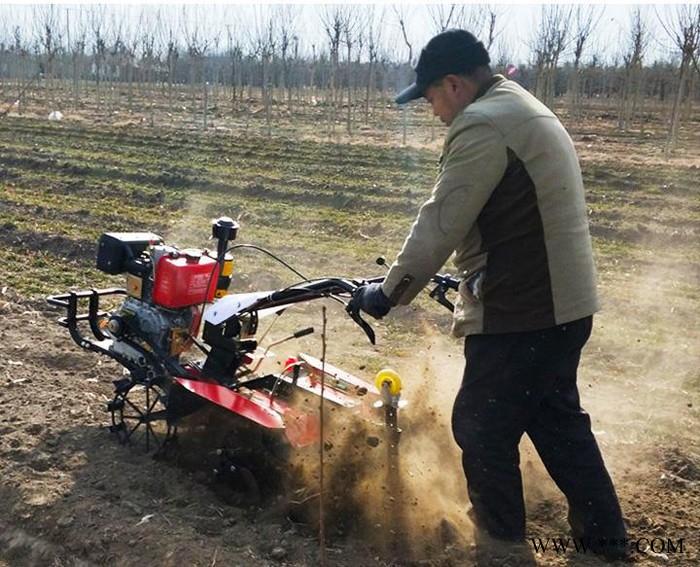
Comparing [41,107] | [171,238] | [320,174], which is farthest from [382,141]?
[41,107]

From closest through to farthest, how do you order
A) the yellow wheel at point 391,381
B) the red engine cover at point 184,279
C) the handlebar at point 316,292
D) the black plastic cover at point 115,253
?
1. the handlebar at point 316,292
2. the yellow wheel at point 391,381
3. the red engine cover at point 184,279
4. the black plastic cover at point 115,253

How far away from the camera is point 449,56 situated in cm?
338

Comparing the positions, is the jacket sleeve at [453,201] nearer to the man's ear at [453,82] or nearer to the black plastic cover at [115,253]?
the man's ear at [453,82]

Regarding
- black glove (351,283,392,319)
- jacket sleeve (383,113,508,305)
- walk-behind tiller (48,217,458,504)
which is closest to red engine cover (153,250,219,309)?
walk-behind tiller (48,217,458,504)

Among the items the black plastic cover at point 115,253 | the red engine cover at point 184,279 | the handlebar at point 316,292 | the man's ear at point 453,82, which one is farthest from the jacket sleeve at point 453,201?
the black plastic cover at point 115,253

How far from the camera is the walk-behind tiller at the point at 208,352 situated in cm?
399

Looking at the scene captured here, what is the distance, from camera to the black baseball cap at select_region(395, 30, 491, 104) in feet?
11.1

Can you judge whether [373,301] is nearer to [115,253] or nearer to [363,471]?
[363,471]

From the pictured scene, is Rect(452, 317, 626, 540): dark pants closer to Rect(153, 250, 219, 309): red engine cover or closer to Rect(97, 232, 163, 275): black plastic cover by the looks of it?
Rect(153, 250, 219, 309): red engine cover

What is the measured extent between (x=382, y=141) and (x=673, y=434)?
19029mm

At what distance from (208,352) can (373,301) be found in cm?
129

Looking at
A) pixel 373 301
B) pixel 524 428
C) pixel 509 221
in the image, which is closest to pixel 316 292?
pixel 373 301

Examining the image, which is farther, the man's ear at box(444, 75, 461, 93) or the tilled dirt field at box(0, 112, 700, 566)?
the tilled dirt field at box(0, 112, 700, 566)

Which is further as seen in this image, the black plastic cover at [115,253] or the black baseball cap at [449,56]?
the black plastic cover at [115,253]
